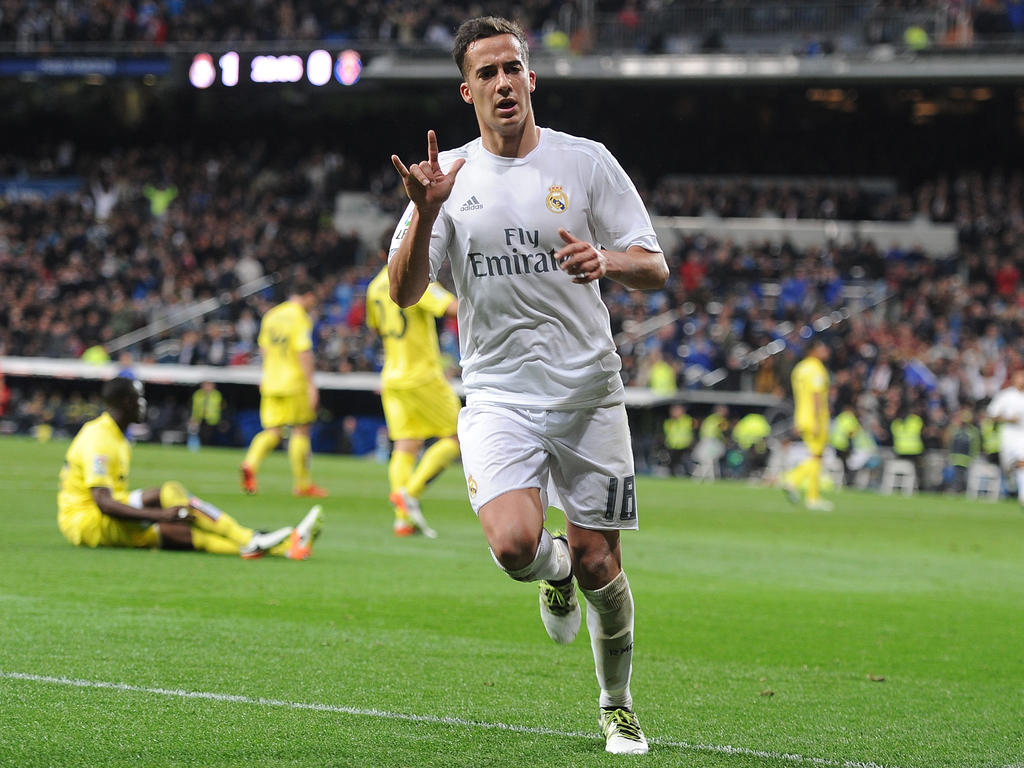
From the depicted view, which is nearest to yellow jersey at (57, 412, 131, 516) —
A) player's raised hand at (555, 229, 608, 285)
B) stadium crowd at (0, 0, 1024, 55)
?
player's raised hand at (555, 229, 608, 285)

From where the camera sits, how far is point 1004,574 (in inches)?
464

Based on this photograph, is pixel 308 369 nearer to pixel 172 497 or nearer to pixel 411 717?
pixel 172 497

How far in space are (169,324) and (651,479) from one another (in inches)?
573

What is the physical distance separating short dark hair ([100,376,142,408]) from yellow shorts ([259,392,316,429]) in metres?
6.44

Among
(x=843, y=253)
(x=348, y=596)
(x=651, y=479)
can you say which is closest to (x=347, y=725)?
(x=348, y=596)

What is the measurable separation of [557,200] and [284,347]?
11860 mm

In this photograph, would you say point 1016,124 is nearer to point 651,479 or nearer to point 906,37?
point 906,37

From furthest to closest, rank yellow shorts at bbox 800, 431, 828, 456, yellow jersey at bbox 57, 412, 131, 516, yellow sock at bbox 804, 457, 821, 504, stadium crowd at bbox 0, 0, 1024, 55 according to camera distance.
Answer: stadium crowd at bbox 0, 0, 1024, 55
yellow sock at bbox 804, 457, 821, 504
yellow shorts at bbox 800, 431, 828, 456
yellow jersey at bbox 57, 412, 131, 516

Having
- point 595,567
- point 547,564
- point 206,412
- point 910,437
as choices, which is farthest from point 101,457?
point 206,412

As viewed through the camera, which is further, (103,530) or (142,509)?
(103,530)

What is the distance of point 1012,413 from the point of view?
20750 mm

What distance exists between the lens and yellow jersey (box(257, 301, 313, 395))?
16312mm

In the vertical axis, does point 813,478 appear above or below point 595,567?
below

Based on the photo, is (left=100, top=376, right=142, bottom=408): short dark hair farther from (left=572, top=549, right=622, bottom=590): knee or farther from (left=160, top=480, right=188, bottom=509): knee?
(left=572, top=549, right=622, bottom=590): knee
